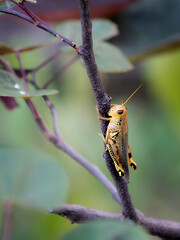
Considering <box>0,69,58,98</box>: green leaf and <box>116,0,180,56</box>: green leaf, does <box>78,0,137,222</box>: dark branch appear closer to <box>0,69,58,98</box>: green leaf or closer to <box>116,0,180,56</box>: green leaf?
<box>0,69,58,98</box>: green leaf

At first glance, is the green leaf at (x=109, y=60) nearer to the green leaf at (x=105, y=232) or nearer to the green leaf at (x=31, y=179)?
the green leaf at (x=31, y=179)

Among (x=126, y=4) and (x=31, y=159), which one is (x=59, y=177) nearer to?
(x=31, y=159)

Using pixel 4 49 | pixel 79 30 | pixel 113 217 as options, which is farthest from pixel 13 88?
pixel 79 30

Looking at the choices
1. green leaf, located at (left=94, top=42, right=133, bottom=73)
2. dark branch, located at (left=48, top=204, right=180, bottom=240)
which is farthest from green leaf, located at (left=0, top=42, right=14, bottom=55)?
dark branch, located at (left=48, top=204, right=180, bottom=240)

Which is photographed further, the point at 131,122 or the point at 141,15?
the point at 131,122

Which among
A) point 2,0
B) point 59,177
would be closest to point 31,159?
point 59,177

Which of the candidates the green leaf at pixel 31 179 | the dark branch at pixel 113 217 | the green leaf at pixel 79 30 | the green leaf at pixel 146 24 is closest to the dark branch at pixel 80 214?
the dark branch at pixel 113 217
